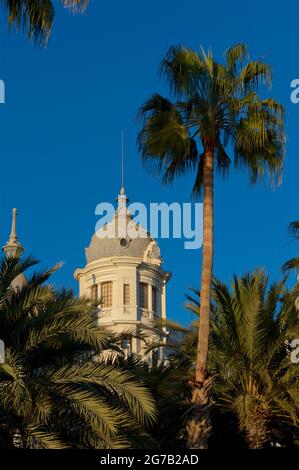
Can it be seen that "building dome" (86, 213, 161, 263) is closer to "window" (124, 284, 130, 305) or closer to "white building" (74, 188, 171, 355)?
"white building" (74, 188, 171, 355)

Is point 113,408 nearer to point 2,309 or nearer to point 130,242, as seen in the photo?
point 2,309

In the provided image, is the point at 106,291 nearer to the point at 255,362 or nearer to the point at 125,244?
the point at 125,244

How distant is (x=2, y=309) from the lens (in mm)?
20156

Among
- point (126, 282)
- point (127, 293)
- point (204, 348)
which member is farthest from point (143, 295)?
point (204, 348)

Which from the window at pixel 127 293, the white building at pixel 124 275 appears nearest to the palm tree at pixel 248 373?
the white building at pixel 124 275

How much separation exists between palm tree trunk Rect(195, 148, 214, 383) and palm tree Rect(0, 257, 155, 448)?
142cm

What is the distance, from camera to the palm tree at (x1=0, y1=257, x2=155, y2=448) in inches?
750

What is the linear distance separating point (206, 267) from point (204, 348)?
1.86m

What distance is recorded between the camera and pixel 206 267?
20.9 meters

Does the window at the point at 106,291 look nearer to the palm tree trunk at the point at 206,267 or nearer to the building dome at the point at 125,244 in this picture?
the building dome at the point at 125,244

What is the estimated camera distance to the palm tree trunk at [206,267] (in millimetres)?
20234

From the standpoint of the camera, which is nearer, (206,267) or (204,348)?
(204,348)

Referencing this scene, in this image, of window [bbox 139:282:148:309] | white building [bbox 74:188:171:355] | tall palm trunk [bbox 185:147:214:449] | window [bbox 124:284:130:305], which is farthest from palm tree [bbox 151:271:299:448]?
window [bbox 139:282:148:309]
